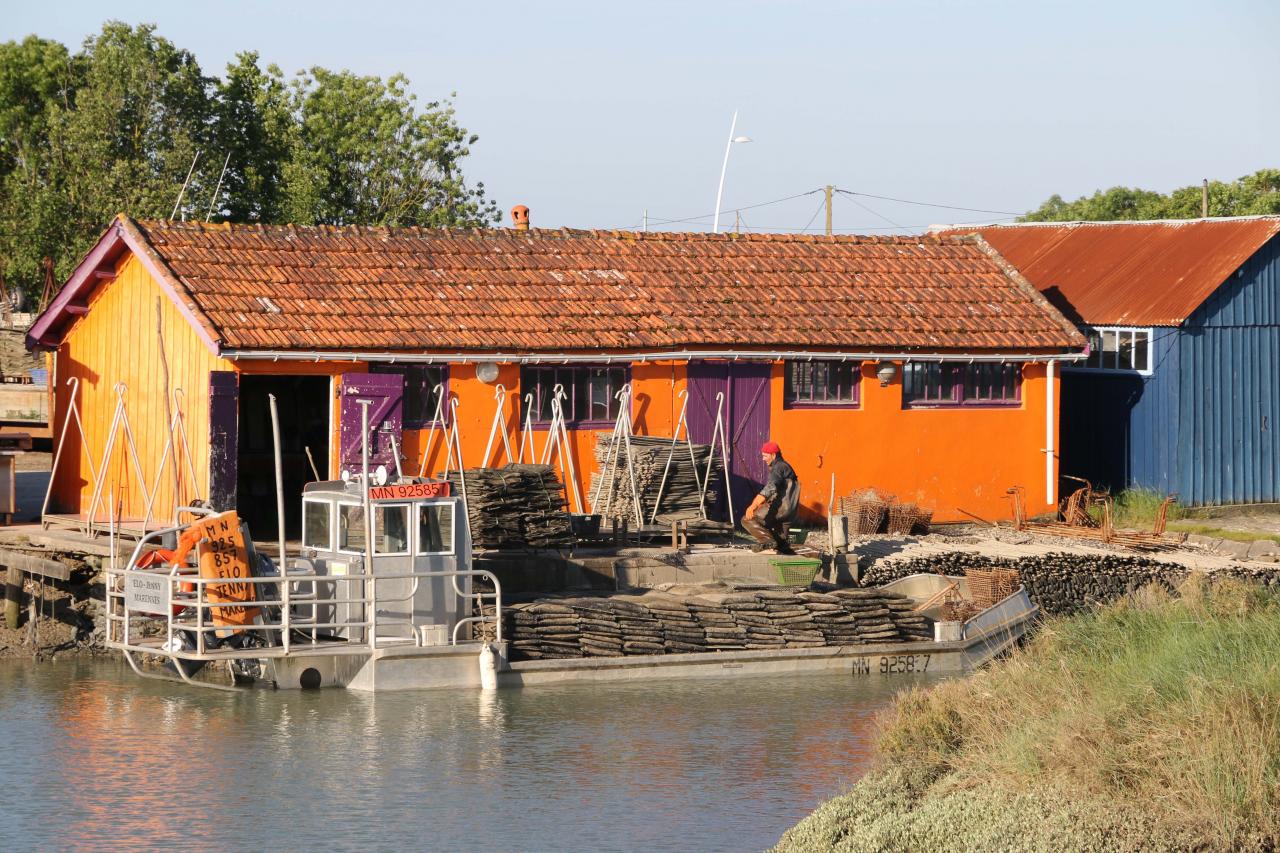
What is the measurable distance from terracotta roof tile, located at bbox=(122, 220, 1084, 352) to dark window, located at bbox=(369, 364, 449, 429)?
0.41 metres

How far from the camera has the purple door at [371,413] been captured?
23.8 meters

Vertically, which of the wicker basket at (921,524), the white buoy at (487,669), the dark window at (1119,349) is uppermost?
the dark window at (1119,349)

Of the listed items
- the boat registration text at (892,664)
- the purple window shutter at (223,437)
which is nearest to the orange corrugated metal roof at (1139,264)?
the boat registration text at (892,664)

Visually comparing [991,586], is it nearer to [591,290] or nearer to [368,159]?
[591,290]

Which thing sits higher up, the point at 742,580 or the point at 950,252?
the point at 950,252

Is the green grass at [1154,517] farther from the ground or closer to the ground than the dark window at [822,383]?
closer to the ground

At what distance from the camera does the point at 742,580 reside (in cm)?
2278

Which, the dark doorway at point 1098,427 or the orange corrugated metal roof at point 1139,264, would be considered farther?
the dark doorway at point 1098,427

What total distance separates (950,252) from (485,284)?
Result: 352 inches

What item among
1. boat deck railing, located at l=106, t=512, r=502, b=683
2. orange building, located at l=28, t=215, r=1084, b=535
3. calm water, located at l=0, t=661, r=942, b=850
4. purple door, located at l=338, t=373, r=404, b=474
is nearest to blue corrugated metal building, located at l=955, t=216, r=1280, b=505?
orange building, located at l=28, t=215, r=1084, b=535

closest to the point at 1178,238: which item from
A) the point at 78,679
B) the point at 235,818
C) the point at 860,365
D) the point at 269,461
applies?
the point at 860,365

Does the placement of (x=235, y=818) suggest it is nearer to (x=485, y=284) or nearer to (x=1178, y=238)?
(x=485, y=284)

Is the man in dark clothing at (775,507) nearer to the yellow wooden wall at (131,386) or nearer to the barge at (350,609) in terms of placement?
the barge at (350,609)

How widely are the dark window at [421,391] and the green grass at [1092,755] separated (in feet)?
32.9
